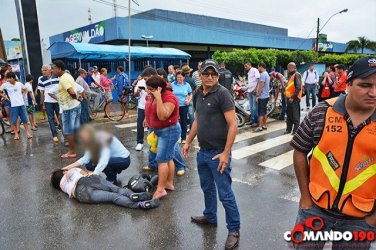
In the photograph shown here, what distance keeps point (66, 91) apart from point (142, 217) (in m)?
2.14

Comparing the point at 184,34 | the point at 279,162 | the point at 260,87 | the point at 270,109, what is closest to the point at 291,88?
the point at 260,87

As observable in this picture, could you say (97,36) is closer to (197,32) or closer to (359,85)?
(197,32)

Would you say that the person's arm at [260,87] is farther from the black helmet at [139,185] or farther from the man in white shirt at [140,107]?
the black helmet at [139,185]

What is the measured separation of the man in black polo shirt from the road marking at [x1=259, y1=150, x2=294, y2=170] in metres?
2.85

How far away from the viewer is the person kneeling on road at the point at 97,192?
408 cm

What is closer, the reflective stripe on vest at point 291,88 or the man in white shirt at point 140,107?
the man in white shirt at point 140,107

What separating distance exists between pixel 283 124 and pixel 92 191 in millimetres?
7073

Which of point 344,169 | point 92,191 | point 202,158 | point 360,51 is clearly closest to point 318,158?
point 344,169

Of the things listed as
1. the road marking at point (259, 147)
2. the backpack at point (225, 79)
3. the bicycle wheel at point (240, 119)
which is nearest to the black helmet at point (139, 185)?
the road marking at point (259, 147)

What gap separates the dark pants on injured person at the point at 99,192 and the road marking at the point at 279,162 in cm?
280

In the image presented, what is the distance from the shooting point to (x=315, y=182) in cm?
195

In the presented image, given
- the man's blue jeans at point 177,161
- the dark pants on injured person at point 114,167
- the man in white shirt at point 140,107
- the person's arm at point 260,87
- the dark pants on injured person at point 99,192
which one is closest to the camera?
the dark pants on injured person at point 99,192

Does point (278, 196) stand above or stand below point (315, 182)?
below

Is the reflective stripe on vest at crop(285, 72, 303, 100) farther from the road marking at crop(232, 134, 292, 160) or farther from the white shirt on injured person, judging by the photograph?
the white shirt on injured person
